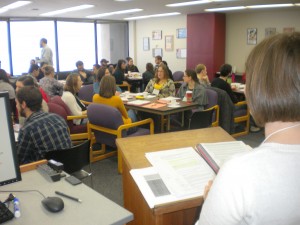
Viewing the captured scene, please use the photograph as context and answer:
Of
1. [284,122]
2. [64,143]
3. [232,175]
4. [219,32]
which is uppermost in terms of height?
[219,32]

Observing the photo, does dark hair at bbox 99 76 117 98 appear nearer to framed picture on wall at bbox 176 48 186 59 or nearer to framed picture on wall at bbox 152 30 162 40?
framed picture on wall at bbox 176 48 186 59

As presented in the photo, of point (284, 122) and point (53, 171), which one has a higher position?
point (284, 122)

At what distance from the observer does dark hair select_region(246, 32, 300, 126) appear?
0.76 metres

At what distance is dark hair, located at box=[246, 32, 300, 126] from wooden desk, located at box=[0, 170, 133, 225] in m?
0.77

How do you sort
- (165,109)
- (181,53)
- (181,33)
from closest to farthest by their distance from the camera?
(165,109), (181,33), (181,53)

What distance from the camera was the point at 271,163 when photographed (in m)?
0.76

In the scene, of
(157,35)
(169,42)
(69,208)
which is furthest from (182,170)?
(157,35)

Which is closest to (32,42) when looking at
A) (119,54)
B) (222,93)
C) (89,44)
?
(89,44)

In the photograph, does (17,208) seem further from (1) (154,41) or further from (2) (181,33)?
(1) (154,41)

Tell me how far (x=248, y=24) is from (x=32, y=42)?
22.2 feet

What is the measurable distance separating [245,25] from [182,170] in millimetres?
9176

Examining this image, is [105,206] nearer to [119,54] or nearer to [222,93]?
[222,93]

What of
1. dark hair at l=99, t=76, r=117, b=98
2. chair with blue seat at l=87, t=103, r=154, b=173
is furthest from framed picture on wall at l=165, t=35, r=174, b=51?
chair with blue seat at l=87, t=103, r=154, b=173

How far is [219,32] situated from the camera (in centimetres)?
991
